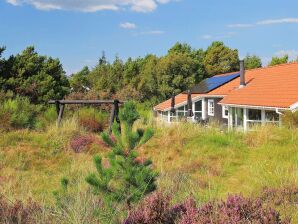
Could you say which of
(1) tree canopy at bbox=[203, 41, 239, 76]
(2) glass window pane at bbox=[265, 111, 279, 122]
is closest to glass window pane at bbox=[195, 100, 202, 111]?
(2) glass window pane at bbox=[265, 111, 279, 122]

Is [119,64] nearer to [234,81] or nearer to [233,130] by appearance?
[234,81]

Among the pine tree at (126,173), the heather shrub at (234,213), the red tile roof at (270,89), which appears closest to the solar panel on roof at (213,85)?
the red tile roof at (270,89)

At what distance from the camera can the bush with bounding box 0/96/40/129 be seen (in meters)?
13.0

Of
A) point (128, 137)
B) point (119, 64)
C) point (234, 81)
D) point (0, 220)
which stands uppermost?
point (119, 64)

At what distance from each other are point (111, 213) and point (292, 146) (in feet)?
25.1

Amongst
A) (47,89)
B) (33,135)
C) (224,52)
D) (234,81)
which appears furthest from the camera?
(224,52)

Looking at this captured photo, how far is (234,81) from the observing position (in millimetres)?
35000

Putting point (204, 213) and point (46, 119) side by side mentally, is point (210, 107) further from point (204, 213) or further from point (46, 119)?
point (204, 213)

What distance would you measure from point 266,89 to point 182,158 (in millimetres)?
18199

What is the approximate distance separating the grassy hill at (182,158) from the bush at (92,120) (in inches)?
25.7

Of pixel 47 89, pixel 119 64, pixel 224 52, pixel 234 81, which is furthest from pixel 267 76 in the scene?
pixel 119 64

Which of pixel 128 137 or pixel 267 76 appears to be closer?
pixel 128 137

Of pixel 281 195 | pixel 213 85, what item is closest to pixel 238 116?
pixel 213 85

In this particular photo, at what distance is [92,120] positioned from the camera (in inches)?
564
